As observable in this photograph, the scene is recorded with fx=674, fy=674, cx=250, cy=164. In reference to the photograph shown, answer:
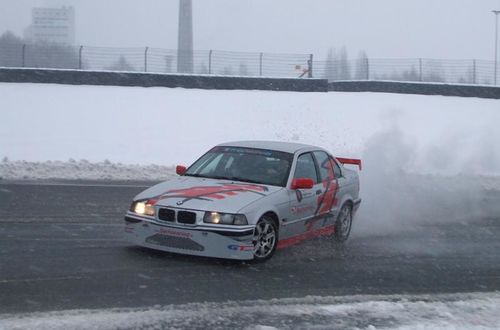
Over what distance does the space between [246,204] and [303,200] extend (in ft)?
3.71

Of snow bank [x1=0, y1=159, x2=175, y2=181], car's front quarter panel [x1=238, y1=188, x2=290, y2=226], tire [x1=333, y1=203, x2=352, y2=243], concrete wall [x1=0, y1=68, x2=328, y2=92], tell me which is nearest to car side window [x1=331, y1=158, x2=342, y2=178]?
tire [x1=333, y1=203, x2=352, y2=243]

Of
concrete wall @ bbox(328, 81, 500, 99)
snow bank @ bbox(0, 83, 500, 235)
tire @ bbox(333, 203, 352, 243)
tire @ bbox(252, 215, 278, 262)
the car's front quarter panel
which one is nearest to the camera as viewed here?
the car's front quarter panel

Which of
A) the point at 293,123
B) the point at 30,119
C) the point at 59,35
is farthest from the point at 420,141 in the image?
the point at 59,35

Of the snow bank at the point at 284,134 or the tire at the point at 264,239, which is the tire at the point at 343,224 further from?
the tire at the point at 264,239

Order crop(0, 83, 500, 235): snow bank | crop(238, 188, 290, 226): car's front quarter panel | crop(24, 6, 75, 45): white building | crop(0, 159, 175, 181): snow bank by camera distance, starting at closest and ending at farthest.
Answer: crop(238, 188, 290, 226): car's front quarter panel
crop(0, 83, 500, 235): snow bank
crop(0, 159, 175, 181): snow bank
crop(24, 6, 75, 45): white building

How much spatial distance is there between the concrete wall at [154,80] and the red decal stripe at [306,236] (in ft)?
64.9

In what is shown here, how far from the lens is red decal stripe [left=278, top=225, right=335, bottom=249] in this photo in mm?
7984

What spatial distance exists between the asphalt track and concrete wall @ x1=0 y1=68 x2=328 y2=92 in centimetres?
1754

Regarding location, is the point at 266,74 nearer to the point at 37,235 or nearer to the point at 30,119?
the point at 30,119

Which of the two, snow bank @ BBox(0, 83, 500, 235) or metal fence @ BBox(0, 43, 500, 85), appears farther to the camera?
metal fence @ BBox(0, 43, 500, 85)

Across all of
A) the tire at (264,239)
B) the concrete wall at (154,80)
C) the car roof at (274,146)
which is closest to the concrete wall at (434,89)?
the concrete wall at (154,80)

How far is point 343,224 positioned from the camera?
30.9 ft

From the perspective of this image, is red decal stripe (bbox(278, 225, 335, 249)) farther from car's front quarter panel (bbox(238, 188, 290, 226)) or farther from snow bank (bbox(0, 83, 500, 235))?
snow bank (bbox(0, 83, 500, 235))

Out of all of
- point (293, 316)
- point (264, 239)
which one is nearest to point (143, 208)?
point (264, 239)
